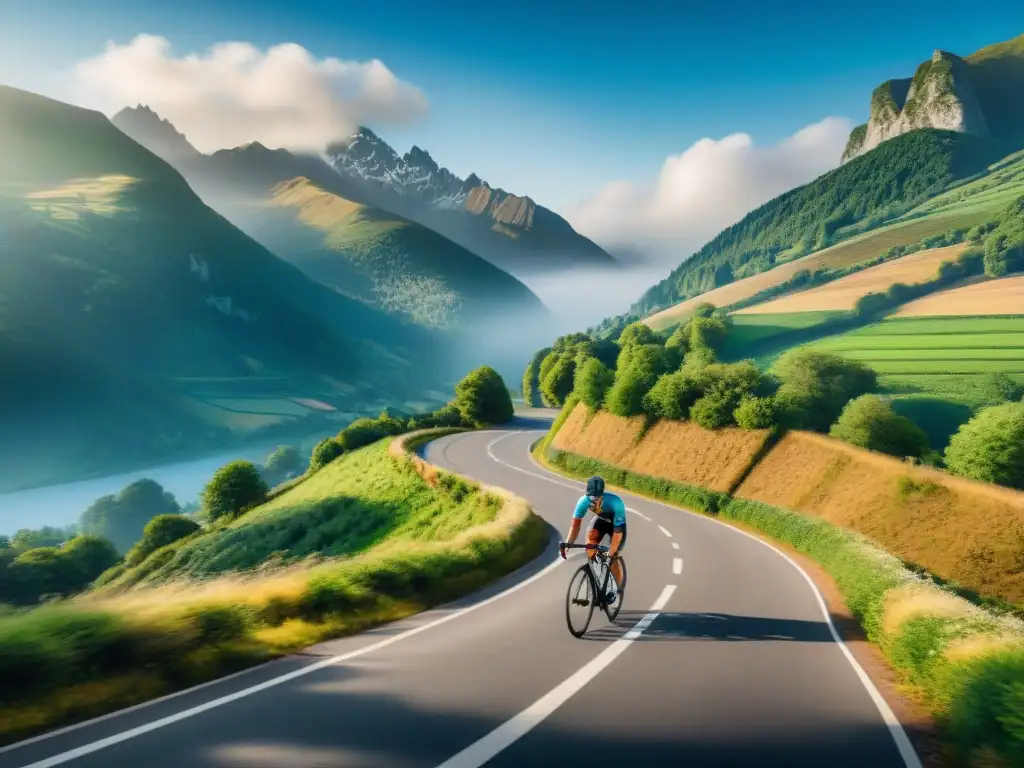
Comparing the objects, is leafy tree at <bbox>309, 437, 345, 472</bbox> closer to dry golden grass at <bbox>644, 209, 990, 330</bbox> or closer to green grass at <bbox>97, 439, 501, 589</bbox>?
green grass at <bbox>97, 439, 501, 589</bbox>

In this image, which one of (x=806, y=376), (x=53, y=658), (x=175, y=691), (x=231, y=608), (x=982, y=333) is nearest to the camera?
(x=53, y=658)

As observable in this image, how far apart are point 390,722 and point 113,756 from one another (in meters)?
2.13

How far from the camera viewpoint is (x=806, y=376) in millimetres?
53969

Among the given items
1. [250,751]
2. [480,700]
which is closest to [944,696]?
[480,700]

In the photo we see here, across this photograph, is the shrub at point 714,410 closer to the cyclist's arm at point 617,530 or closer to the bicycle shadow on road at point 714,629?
the bicycle shadow on road at point 714,629

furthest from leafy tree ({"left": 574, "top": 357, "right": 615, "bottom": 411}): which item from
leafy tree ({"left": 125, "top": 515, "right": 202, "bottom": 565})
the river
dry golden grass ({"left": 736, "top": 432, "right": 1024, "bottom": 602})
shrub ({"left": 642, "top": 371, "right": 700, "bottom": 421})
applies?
the river

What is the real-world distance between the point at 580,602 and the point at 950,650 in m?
4.41

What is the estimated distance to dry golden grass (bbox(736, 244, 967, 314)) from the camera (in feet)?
400

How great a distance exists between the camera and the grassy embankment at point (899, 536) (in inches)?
235

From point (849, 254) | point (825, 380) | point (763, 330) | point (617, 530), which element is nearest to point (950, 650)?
point (617, 530)

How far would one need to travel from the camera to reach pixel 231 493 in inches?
2430

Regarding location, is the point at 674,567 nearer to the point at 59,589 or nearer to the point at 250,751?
the point at 250,751

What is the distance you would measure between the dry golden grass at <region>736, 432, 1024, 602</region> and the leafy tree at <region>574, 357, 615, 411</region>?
2042 centimetres

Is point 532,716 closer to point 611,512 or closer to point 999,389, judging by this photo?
point 611,512
